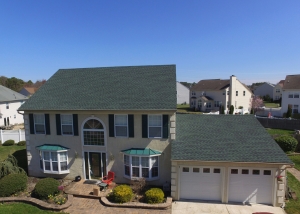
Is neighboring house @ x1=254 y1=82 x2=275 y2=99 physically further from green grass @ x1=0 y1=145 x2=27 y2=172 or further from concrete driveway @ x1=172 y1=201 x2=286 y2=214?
green grass @ x1=0 y1=145 x2=27 y2=172

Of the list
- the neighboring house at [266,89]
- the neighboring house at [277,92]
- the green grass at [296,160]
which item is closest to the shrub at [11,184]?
the green grass at [296,160]

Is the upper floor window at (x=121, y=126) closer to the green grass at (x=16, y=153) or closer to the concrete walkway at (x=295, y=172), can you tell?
the green grass at (x=16, y=153)

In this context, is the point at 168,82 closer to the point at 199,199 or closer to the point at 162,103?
the point at 162,103

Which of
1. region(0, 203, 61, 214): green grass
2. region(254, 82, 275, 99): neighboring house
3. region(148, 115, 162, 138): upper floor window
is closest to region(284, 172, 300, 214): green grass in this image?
region(148, 115, 162, 138): upper floor window

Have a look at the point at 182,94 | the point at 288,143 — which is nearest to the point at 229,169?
the point at 288,143

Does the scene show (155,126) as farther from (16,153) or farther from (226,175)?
(16,153)
